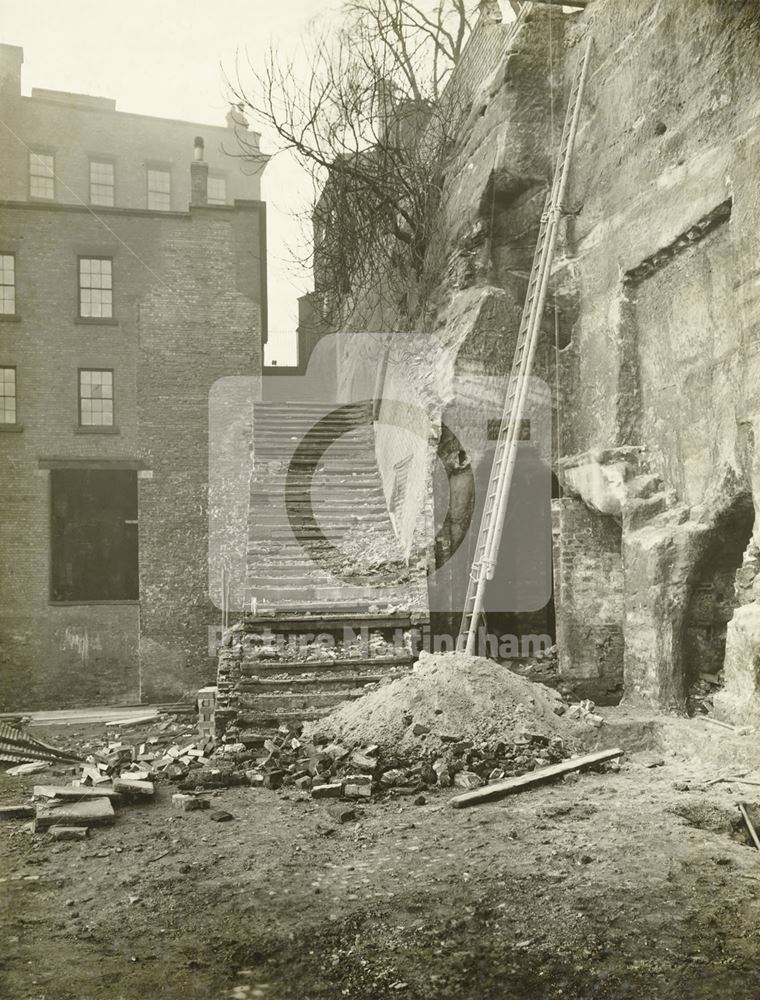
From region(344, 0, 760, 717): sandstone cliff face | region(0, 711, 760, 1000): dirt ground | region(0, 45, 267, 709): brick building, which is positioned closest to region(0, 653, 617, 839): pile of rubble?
region(0, 711, 760, 1000): dirt ground

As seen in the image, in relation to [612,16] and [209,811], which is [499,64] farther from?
[209,811]

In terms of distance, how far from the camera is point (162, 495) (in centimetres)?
1814

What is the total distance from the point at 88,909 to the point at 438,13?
1835 cm

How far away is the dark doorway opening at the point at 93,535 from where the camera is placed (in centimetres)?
1866

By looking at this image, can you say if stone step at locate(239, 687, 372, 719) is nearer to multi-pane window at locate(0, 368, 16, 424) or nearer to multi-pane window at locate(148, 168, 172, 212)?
multi-pane window at locate(0, 368, 16, 424)

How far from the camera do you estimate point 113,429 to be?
18.5m

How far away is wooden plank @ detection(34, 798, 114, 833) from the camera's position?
6.16 metres

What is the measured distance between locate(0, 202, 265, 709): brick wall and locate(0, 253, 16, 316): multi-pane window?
0.71 ft

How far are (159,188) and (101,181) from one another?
2.01 meters

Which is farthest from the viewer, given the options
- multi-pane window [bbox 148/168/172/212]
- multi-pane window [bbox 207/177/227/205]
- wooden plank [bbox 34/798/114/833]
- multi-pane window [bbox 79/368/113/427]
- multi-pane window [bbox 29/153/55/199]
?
multi-pane window [bbox 207/177/227/205]

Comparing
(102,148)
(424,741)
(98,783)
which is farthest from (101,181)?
(424,741)

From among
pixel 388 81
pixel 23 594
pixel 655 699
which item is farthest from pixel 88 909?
pixel 23 594

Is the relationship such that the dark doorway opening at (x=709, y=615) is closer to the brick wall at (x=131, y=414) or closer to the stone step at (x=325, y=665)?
the stone step at (x=325, y=665)

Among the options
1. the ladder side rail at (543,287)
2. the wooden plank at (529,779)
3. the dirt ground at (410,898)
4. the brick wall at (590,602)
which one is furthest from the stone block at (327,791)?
the ladder side rail at (543,287)
